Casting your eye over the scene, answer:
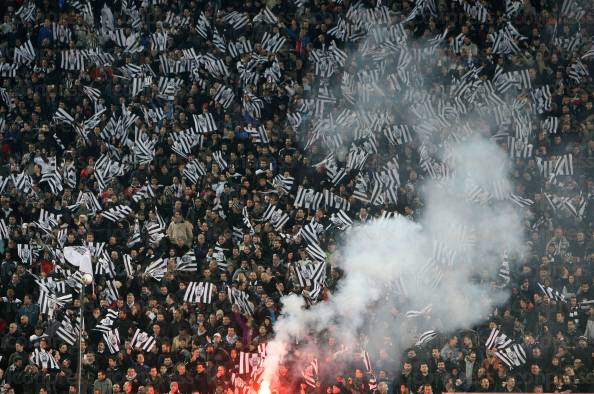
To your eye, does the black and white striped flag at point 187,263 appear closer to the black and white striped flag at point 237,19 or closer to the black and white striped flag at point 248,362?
the black and white striped flag at point 248,362

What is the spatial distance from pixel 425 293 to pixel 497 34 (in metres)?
7.94

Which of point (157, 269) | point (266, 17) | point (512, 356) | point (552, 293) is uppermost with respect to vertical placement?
point (266, 17)

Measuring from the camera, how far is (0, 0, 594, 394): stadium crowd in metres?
19.4

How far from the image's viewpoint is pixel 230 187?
74.8 feet

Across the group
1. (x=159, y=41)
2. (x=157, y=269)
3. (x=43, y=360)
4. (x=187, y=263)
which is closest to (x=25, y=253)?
(x=157, y=269)

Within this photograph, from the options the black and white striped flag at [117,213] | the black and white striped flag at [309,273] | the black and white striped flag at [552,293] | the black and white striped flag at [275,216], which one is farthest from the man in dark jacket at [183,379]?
the black and white striped flag at [552,293]

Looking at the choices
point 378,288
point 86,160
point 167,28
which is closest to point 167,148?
point 86,160

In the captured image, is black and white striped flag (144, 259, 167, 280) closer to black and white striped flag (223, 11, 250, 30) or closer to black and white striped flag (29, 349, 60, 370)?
black and white striped flag (29, 349, 60, 370)

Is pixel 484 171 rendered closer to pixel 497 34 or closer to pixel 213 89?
pixel 497 34

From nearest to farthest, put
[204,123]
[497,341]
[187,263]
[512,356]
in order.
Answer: [512,356] < [497,341] < [187,263] < [204,123]

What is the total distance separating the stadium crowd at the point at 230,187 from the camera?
63.5ft

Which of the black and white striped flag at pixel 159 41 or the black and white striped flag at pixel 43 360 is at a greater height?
the black and white striped flag at pixel 159 41

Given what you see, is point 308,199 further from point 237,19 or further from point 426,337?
point 237,19

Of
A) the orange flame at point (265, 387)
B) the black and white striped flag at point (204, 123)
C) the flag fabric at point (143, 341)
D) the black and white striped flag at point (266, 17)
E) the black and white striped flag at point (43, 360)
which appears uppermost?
the black and white striped flag at point (266, 17)
